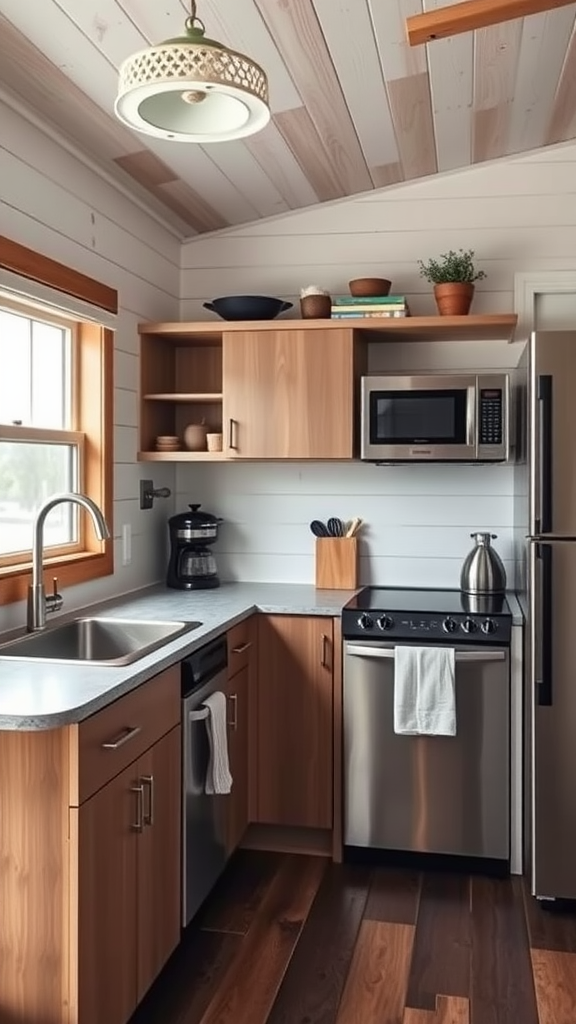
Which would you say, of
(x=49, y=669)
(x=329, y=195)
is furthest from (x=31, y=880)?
(x=329, y=195)

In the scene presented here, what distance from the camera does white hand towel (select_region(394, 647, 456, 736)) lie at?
9.77 ft

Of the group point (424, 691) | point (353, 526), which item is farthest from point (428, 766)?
point (353, 526)

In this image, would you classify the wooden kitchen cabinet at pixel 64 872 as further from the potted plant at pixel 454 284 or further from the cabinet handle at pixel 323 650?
the potted plant at pixel 454 284

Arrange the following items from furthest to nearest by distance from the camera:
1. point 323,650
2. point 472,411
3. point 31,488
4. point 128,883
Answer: point 472,411 → point 323,650 → point 31,488 → point 128,883

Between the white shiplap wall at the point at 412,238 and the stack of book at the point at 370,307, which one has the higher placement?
the white shiplap wall at the point at 412,238

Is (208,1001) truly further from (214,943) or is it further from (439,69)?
(439,69)

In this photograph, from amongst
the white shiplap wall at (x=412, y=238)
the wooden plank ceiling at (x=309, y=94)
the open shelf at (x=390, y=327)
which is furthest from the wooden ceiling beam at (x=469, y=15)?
the white shiplap wall at (x=412, y=238)

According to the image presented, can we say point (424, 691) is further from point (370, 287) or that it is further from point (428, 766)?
point (370, 287)

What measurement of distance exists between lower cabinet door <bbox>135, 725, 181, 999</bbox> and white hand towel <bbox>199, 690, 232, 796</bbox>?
0.63 ft

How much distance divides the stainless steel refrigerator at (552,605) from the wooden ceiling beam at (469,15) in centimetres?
97

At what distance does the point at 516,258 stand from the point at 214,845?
8.12 feet

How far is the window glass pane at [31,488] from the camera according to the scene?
109 inches

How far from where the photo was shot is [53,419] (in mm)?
3061

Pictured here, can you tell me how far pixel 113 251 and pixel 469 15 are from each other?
1.61m
